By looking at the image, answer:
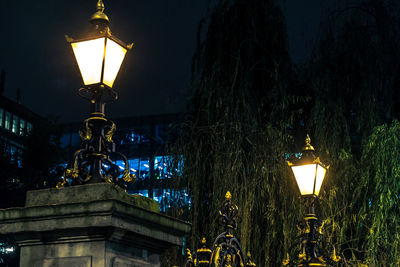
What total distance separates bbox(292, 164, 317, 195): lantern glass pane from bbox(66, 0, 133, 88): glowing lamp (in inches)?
231

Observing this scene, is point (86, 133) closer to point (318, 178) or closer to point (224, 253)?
point (224, 253)

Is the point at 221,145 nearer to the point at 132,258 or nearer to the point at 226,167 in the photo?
the point at 226,167

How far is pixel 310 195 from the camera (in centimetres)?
1121

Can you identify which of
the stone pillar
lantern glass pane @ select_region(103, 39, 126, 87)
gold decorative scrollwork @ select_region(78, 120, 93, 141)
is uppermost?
lantern glass pane @ select_region(103, 39, 126, 87)

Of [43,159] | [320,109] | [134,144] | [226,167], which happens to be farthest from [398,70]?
[134,144]

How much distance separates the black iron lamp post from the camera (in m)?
11.2

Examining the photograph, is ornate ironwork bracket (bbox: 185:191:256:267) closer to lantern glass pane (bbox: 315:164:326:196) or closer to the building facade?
lantern glass pane (bbox: 315:164:326:196)

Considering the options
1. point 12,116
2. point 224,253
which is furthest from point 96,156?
point 12,116

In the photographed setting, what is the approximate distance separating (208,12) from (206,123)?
11.4ft

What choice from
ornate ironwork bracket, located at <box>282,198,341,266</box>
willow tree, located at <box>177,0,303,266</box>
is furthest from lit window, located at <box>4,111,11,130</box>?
ornate ironwork bracket, located at <box>282,198,341,266</box>

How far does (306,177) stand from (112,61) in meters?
5.99

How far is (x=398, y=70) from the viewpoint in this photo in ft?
51.1

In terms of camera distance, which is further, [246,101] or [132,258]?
[246,101]

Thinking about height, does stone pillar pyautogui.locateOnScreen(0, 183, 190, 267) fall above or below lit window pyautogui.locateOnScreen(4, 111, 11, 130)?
below
